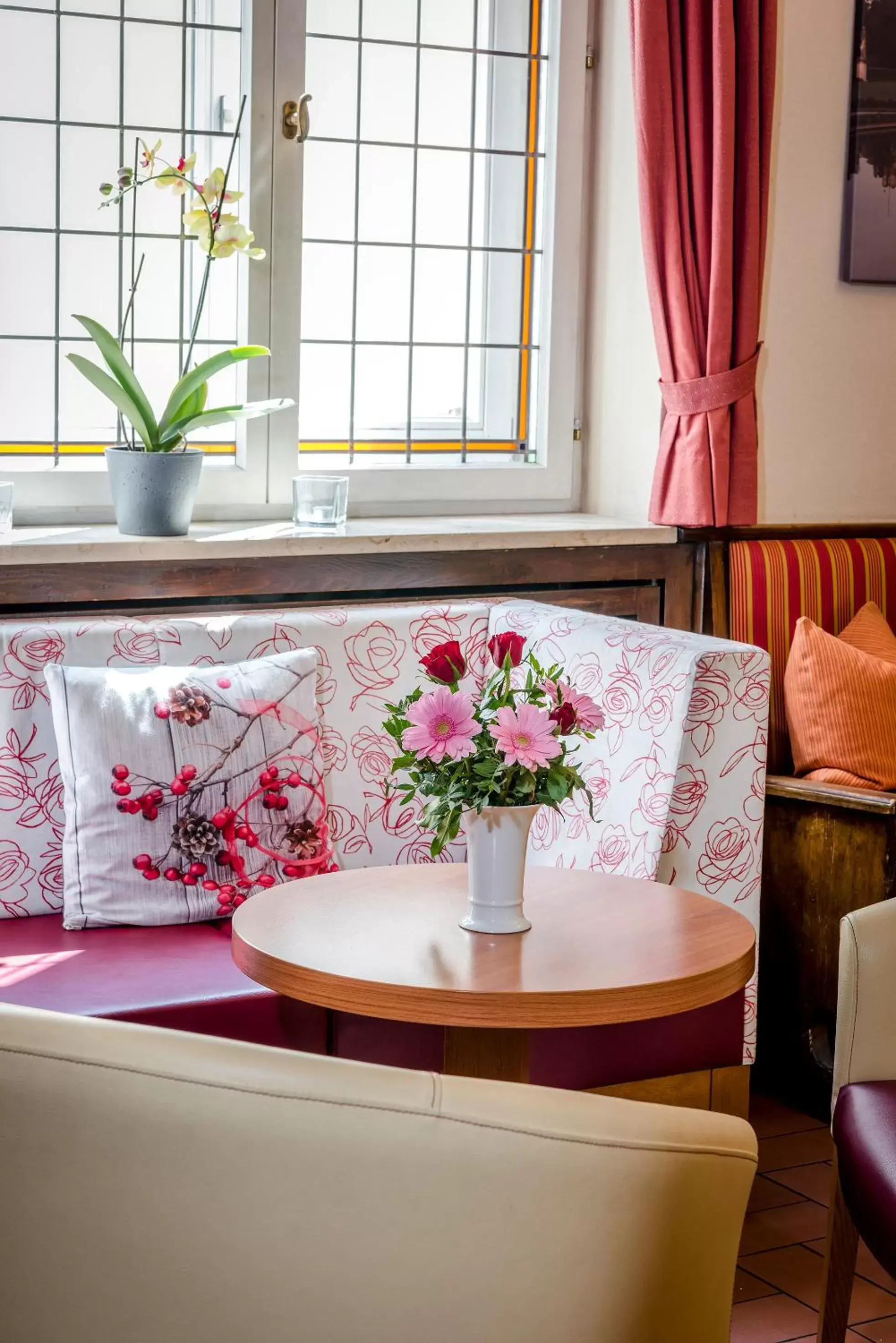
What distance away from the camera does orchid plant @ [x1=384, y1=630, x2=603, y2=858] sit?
1.74 meters

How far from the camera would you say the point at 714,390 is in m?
3.07

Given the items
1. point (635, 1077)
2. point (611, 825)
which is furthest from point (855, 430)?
point (635, 1077)

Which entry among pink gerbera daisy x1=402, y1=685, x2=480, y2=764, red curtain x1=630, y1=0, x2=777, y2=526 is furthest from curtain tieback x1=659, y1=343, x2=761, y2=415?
pink gerbera daisy x1=402, y1=685, x2=480, y2=764

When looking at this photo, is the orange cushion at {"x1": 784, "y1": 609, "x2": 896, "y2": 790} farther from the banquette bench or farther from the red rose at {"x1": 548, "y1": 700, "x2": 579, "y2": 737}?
the red rose at {"x1": 548, "y1": 700, "x2": 579, "y2": 737}

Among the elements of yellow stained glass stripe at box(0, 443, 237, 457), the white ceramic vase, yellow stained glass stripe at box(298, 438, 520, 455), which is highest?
yellow stained glass stripe at box(298, 438, 520, 455)

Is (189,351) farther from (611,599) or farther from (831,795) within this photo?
(831,795)

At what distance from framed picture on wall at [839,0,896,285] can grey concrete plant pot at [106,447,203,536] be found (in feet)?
4.99

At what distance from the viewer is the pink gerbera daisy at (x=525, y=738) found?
1.73 m

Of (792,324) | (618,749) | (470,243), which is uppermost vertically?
(470,243)

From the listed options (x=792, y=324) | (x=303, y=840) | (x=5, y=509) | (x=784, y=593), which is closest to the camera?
(x=303, y=840)

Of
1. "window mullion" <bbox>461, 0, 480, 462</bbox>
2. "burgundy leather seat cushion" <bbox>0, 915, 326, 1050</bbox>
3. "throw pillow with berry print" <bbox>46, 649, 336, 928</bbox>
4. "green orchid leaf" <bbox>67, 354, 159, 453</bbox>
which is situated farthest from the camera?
"window mullion" <bbox>461, 0, 480, 462</bbox>

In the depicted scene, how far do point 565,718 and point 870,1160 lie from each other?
1.93ft

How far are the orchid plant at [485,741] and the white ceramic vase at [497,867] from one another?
0.09ft

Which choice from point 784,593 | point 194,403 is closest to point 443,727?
point 194,403
